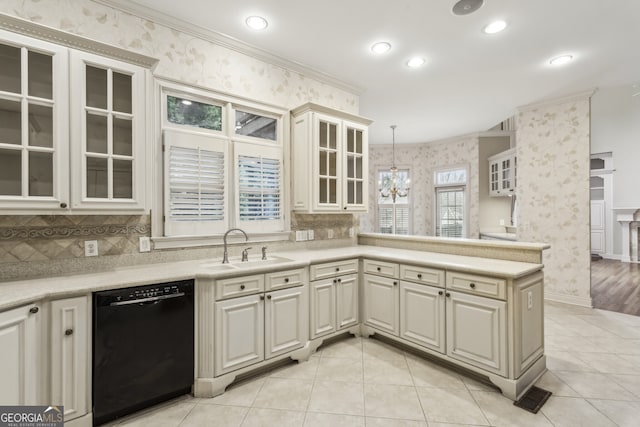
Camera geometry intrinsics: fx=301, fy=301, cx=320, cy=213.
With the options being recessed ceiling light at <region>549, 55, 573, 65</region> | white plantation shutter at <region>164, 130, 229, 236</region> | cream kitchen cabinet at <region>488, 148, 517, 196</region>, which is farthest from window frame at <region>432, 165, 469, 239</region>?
white plantation shutter at <region>164, 130, 229, 236</region>

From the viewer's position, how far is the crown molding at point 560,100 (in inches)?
160

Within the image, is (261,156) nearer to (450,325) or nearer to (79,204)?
(79,204)

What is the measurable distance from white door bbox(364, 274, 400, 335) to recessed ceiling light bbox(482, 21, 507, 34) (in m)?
2.40

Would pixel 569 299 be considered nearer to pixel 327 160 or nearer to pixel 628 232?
pixel 327 160

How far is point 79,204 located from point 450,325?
9.15ft

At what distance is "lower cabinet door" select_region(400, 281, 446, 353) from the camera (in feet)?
8.13

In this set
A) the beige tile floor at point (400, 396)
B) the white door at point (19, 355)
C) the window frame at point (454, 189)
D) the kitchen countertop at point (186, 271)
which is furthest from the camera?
the window frame at point (454, 189)

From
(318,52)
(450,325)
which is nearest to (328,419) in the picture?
(450,325)

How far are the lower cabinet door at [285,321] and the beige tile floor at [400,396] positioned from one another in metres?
A: 0.21

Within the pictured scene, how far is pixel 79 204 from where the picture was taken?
6.25 ft

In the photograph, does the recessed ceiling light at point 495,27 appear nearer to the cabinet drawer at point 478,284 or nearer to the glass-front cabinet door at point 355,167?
the glass-front cabinet door at point 355,167

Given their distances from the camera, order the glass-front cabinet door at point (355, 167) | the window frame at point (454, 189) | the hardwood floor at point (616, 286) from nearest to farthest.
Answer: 1. the glass-front cabinet door at point (355, 167)
2. the hardwood floor at point (616, 286)
3. the window frame at point (454, 189)

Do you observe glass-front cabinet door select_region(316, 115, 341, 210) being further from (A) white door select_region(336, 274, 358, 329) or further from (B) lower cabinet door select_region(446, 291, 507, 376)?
(B) lower cabinet door select_region(446, 291, 507, 376)

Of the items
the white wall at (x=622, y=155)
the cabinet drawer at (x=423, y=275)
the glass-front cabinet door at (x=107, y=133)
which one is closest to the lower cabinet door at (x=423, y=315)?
the cabinet drawer at (x=423, y=275)
